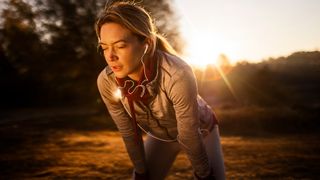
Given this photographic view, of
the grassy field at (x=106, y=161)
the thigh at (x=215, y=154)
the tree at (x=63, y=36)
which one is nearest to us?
the thigh at (x=215, y=154)

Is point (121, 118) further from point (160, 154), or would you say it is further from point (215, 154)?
point (215, 154)

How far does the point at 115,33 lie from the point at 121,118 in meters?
0.64

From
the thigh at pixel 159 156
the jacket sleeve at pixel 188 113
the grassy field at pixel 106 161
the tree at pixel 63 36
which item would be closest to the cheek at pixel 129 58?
the jacket sleeve at pixel 188 113

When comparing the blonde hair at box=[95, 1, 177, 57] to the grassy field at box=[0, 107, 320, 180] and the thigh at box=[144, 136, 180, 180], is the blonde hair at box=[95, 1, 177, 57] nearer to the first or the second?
the thigh at box=[144, 136, 180, 180]

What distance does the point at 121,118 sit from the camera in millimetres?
2424

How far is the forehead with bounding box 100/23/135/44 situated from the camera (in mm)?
2029

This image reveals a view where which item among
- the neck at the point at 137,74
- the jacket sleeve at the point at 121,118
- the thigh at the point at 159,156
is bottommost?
the thigh at the point at 159,156

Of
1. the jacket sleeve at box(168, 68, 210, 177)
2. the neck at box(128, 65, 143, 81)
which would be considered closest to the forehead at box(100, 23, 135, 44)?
the neck at box(128, 65, 143, 81)

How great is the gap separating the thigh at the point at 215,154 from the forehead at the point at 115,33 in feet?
3.17

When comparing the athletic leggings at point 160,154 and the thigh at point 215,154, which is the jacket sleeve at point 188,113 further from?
the athletic leggings at point 160,154

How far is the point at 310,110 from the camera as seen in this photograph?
17.5m

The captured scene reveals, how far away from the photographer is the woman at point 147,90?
204 cm

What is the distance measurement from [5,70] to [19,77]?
3.97ft

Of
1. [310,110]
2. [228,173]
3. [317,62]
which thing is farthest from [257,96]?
[317,62]
